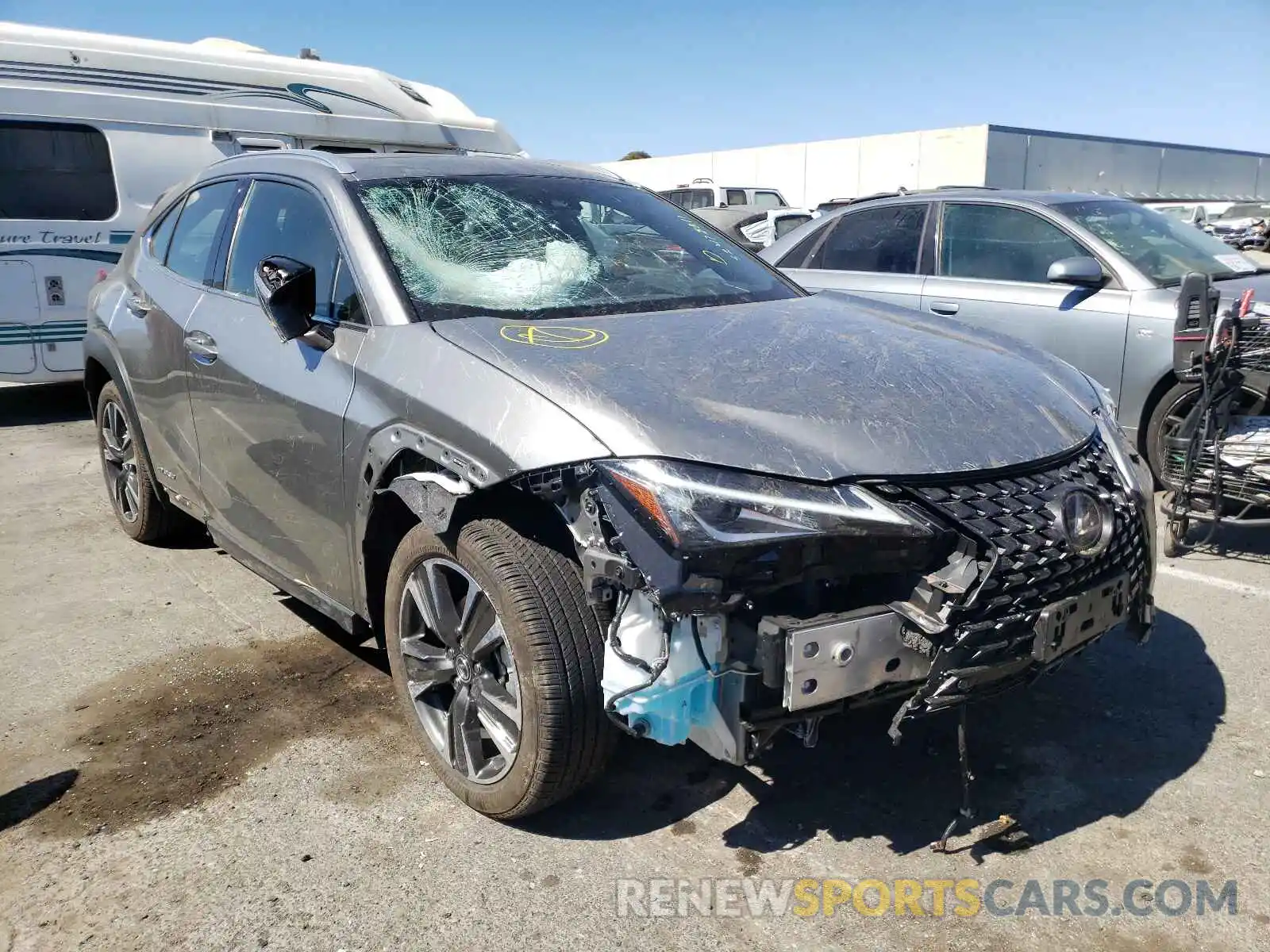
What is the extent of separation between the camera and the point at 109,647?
4.07 m

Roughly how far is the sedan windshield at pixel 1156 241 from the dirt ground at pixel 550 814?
265 centimetres

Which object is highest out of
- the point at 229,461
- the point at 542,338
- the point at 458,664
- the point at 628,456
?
the point at 542,338

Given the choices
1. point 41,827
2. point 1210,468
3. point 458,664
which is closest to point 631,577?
point 458,664

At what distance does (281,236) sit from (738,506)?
7.31ft

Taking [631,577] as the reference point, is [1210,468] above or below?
below

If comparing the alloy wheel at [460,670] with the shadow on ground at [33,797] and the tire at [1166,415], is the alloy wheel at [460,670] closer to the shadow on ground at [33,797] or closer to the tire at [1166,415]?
the shadow on ground at [33,797]

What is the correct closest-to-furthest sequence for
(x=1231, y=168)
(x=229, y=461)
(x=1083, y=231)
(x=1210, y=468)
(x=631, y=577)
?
(x=631, y=577), (x=229, y=461), (x=1210, y=468), (x=1083, y=231), (x=1231, y=168)

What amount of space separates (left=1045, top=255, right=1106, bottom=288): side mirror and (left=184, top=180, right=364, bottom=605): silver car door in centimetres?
409

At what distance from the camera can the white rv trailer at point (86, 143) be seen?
8352 millimetres

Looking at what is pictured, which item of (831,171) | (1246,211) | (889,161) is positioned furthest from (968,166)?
(1246,211)

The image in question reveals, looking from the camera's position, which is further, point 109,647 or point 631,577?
point 109,647

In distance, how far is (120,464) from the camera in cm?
531

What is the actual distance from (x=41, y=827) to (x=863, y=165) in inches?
1468

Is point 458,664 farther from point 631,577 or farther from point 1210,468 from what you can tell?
point 1210,468
